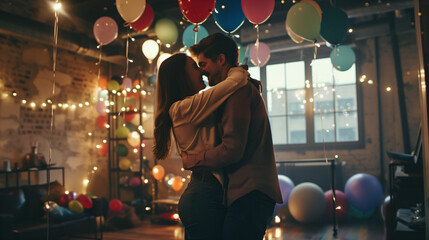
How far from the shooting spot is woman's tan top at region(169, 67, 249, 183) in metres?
1.21

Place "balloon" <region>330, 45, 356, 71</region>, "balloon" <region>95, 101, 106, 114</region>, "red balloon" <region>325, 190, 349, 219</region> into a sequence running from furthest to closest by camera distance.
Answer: "balloon" <region>95, 101, 106, 114</region>, "red balloon" <region>325, 190, 349, 219</region>, "balloon" <region>330, 45, 356, 71</region>

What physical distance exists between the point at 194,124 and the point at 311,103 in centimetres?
557

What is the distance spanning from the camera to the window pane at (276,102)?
22.3 feet

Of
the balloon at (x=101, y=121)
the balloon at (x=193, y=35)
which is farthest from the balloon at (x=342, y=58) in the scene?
the balloon at (x=101, y=121)

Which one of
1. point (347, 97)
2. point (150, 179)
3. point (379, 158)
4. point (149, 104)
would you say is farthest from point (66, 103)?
point (379, 158)

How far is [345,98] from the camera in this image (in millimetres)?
6324

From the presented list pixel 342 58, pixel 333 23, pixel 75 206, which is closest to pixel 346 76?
pixel 342 58

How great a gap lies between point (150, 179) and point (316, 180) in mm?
2948

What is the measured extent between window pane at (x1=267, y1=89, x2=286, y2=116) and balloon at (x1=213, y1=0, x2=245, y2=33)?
12.2 ft

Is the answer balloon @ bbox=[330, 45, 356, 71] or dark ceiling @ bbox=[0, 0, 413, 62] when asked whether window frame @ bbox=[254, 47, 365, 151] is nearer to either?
dark ceiling @ bbox=[0, 0, 413, 62]

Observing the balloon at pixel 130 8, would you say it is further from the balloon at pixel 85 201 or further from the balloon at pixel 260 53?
the balloon at pixel 85 201

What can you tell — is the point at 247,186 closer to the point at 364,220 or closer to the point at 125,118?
the point at 364,220

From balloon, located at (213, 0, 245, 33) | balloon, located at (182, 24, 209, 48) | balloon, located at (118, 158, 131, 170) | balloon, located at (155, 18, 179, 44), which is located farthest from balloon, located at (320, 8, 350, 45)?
balloon, located at (118, 158, 131, 170)

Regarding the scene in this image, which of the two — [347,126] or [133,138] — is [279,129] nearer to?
[347,126]
